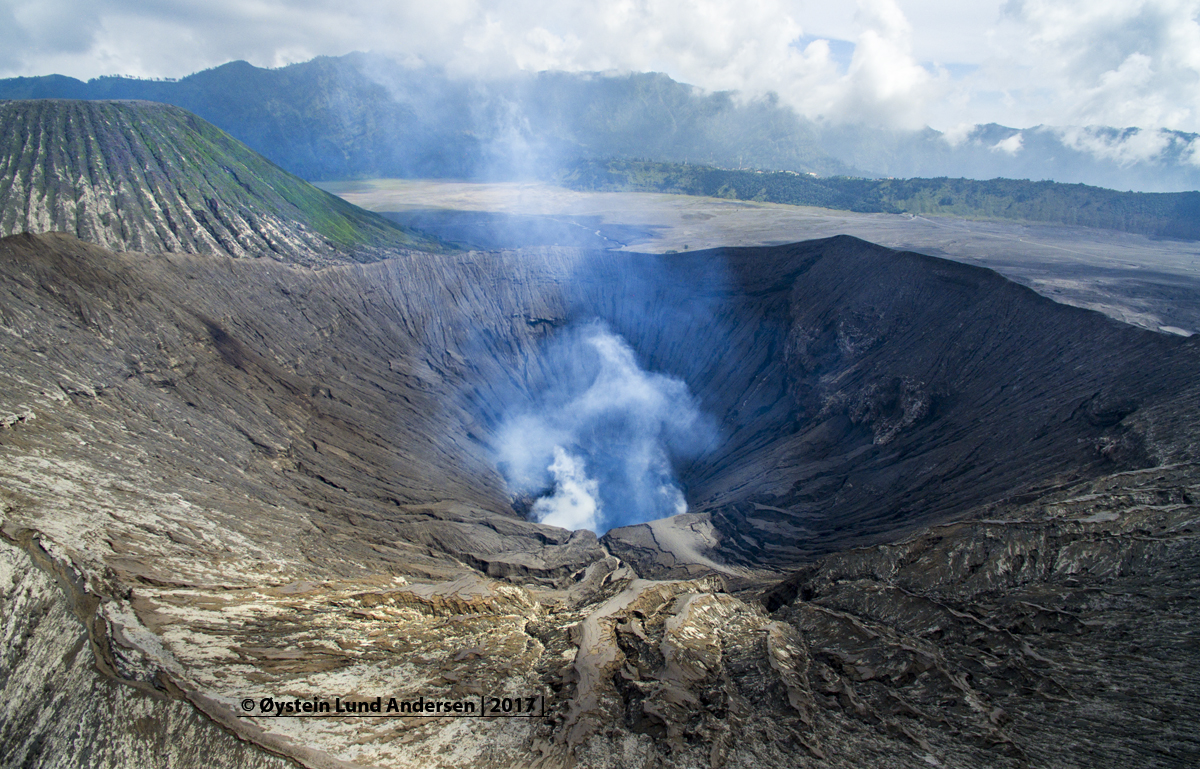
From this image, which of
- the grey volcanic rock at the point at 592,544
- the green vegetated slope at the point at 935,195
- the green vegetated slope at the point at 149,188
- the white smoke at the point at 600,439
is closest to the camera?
the grey volcanic rock at the point at 592,544

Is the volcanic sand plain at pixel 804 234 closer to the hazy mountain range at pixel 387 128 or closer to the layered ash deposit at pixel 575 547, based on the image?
the layered ash deposit at pixel 575 547

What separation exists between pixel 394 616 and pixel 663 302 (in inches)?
1391

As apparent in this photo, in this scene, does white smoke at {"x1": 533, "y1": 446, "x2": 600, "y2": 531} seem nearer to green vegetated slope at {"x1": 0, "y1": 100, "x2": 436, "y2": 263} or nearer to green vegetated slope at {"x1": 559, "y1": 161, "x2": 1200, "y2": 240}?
green vegetated slope at {"x1": 0, "y1": 100, "x2": 436, "y2": 263}

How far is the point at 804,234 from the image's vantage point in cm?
5544

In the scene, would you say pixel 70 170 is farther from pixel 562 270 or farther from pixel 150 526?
pixel 562 270

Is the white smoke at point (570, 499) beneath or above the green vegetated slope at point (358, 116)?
beneath

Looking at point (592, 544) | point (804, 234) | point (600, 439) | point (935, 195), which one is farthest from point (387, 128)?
point (592, 544)

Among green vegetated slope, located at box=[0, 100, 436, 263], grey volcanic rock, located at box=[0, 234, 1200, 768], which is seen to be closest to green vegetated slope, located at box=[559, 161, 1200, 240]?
grey volcanic rock, located at box=[0, 234, 1200, 768]

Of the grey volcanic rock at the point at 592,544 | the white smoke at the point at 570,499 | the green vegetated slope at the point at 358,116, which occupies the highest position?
the green vegetated slope at the point at 358,116

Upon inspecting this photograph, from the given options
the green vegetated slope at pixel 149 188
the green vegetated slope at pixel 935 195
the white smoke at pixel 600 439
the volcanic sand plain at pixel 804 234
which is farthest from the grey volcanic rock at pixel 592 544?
the green vegetated slope at pixel 935 195

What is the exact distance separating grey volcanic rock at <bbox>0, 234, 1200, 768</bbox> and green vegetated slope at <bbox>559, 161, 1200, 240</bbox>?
50.9m

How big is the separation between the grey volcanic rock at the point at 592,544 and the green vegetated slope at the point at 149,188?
3.76 m

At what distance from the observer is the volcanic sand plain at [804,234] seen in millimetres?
26953

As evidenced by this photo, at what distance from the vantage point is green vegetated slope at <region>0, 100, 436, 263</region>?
1043 inches
